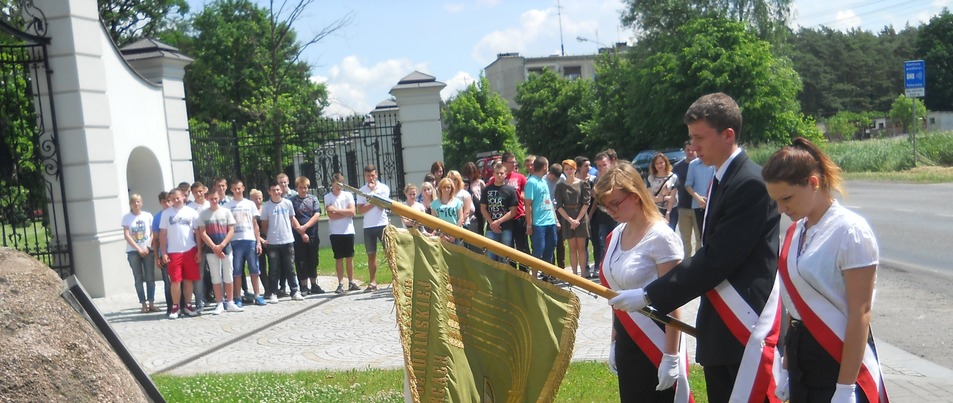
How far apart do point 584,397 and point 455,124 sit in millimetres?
58032

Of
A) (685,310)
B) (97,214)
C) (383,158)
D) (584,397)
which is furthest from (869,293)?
(383,158)

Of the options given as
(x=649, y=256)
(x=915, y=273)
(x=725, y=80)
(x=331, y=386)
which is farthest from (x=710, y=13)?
(x=649, y=256)

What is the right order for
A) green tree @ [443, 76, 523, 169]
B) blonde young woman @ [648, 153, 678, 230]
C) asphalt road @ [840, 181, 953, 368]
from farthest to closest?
1. green tree @ [443, 76, 523, 169]
2. blonde young woman @ [648, 153, 678, 230]
3. asphalt road @ [840, 181, 953, 368]

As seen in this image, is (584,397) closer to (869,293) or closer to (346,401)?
(346,401)

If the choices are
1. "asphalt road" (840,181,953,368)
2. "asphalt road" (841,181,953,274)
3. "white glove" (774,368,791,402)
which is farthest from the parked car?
"white glove" (774,368,791,402)

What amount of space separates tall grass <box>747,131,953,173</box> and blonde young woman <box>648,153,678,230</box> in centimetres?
2539

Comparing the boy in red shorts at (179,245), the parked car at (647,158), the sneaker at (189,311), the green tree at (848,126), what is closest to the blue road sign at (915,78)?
the parked car at (647,158)

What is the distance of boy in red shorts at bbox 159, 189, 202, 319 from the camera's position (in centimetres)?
1216

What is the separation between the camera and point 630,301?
13.2ft

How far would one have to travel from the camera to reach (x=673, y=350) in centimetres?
420

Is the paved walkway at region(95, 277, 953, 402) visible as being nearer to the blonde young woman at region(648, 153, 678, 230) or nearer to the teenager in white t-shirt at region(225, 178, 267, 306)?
the teenager in white t-shirt at region(225, 178, 267, 306)

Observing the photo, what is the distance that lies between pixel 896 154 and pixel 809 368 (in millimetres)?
37106

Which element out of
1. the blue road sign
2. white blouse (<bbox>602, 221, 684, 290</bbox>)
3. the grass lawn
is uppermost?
the blue road sign

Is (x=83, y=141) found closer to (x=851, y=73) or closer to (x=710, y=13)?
(x=710, y=13)
